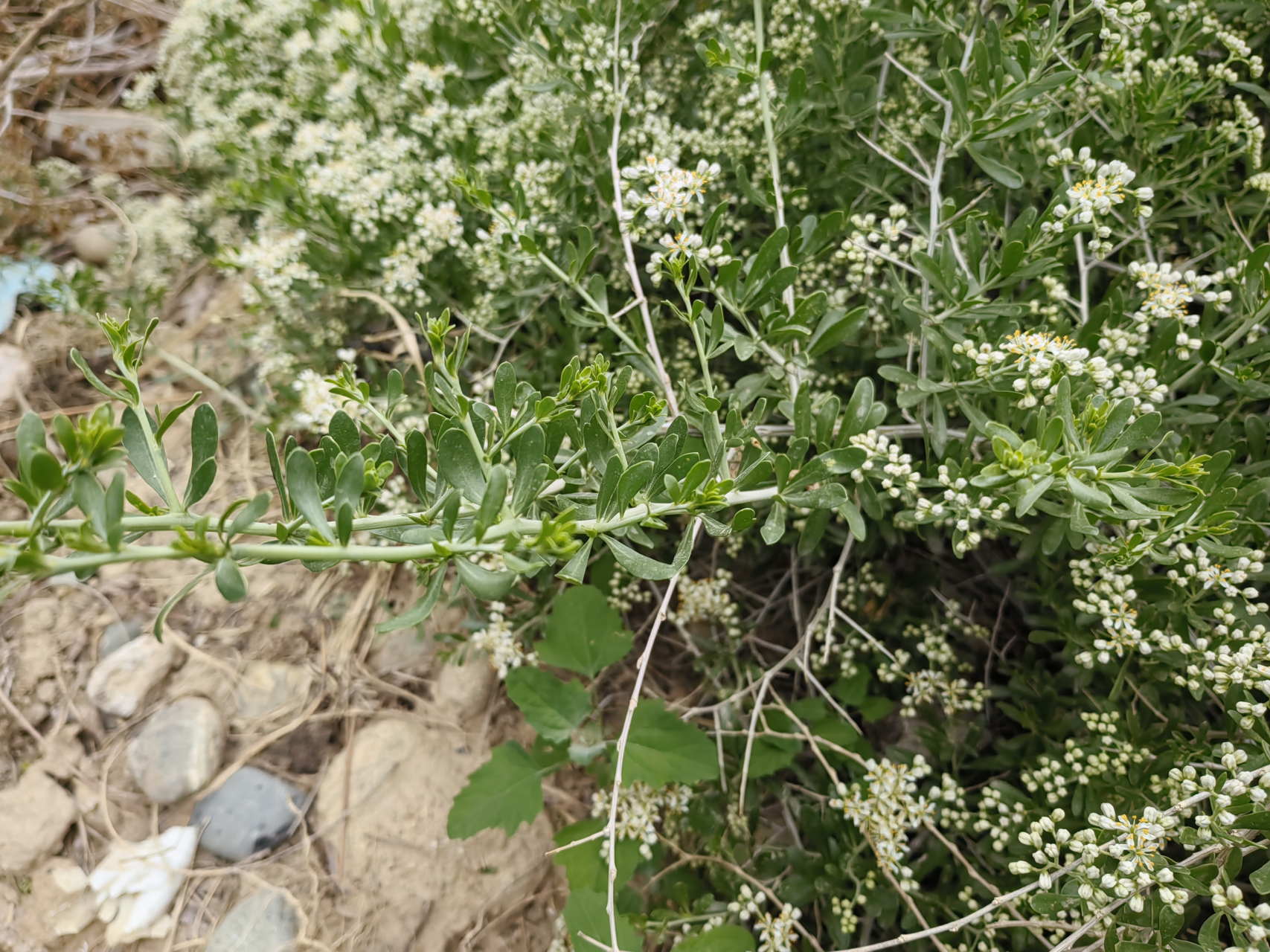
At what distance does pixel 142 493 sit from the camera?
2.57 metres

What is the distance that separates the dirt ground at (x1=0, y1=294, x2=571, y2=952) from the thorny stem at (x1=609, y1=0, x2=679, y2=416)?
1137 millimetres

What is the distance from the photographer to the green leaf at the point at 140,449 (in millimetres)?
860

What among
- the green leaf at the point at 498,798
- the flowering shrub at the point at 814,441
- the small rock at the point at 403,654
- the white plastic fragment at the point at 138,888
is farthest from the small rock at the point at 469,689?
the white plastic fragment at the point at 138,888

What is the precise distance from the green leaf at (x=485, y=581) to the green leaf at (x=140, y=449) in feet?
1.22

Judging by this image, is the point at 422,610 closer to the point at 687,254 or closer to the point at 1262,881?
the point at 687,254

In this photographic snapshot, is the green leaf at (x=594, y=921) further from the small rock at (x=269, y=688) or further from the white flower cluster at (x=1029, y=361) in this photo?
the white flower cluster at (x=1029, y=361)

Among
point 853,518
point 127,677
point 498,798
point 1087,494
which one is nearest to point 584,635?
point 498,798

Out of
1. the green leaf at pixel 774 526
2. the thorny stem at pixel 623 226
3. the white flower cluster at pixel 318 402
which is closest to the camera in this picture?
the green leaf at pixel 774 526

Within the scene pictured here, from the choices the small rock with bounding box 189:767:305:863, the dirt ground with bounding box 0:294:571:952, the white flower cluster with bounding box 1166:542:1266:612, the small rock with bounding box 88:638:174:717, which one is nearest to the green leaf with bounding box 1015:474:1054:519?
the white flower cluster with bounding box 1166:542:1266:612

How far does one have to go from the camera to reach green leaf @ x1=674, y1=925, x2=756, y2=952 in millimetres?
1443

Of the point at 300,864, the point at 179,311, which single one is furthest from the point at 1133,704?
the point at 179,311

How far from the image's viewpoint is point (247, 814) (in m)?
2.06

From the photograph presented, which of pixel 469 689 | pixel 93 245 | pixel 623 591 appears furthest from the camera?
pixel 93 245

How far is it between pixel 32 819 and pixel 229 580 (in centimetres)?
203
